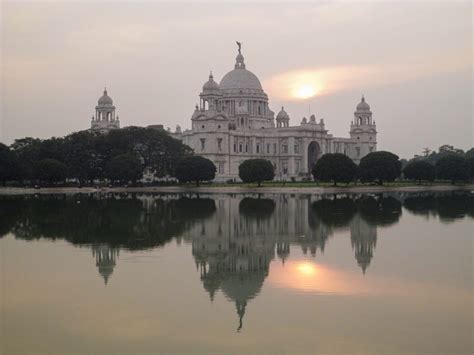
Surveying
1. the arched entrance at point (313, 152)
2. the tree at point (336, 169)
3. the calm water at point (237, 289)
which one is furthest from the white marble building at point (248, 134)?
the calm water at point (237, 289)

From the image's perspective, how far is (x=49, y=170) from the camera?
75.2m

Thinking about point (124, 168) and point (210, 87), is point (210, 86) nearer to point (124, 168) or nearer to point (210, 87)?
point (210, 87)

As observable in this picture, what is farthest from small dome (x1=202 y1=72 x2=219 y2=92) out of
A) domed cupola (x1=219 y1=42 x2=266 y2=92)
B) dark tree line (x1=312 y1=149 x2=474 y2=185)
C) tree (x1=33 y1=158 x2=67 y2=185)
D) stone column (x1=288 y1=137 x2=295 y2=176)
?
tree (x1=33 y1=158 x2=67 y2=185)

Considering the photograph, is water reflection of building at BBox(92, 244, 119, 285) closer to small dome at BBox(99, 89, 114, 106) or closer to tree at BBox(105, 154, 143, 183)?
tree at BBox(105, 154, 143, 183)

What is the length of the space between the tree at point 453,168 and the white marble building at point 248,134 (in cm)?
2352

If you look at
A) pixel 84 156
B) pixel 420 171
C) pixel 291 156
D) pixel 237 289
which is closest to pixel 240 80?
pixel 291 156

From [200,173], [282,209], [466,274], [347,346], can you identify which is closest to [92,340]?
[347,346]

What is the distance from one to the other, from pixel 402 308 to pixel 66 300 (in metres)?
8.14

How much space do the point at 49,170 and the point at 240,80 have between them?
46.3 metres

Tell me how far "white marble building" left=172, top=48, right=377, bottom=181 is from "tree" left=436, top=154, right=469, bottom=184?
23520 mm

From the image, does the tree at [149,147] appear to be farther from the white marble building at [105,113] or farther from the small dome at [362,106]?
the small dome at [362,106]

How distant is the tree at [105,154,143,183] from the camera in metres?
78.6

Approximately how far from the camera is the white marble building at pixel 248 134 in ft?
322

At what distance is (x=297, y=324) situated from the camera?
14.2 m
